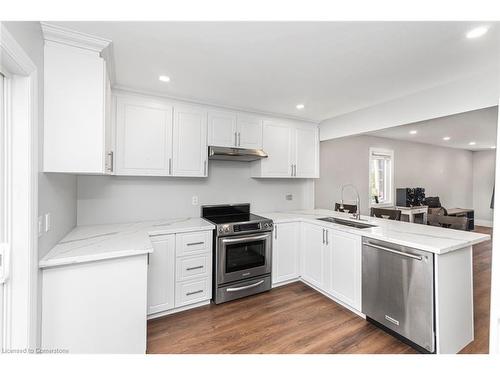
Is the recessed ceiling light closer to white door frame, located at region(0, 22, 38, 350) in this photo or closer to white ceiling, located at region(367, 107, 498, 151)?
white ceiling, located at region(367, 107, 498, 151)

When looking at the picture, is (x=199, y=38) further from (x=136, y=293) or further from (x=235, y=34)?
(x=136, y=293)

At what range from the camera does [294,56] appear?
1724 millimetres

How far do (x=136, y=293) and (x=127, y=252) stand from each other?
31 cm

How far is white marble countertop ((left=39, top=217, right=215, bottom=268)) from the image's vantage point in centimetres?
142

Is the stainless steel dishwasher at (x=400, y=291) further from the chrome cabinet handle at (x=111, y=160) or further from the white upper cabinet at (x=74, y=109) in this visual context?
the chrome cabinet handle at (x=111, y=160)

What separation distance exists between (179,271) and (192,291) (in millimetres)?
273

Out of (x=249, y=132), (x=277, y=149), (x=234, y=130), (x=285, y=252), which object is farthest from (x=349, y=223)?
(x=234, y=130)

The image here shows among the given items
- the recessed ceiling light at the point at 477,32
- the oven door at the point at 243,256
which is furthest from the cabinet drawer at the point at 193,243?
the recessed ceiling light at the point at 477,32

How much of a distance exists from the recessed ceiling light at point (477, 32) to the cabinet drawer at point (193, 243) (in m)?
2.58

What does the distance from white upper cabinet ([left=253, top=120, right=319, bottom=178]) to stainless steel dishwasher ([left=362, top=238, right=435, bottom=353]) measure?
5.00 feet

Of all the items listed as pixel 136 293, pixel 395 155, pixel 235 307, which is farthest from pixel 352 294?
pixel 395 155

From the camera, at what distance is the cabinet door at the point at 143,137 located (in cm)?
229

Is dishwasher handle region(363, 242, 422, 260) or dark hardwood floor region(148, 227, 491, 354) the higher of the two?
dishwasher handle region(363, 242, 422, 260)

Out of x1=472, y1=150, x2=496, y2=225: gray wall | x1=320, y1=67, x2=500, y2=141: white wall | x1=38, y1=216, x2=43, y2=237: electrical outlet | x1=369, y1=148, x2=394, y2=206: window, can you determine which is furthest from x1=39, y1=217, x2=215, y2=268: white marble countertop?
x1=472, y1=150, x2=496, y2=225: gray wall
